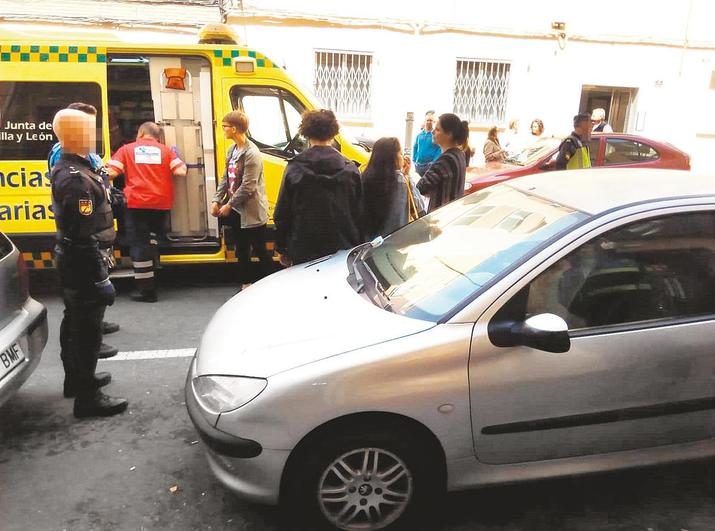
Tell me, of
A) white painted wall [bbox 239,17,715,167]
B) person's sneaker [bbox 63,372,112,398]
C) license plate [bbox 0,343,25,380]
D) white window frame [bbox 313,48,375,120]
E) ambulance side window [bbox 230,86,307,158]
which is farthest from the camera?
white window frame [bbox 313,48,375,120]

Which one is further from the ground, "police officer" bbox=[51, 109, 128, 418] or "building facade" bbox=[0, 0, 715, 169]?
"building facade" bbox=[0, 0, 715, 169]

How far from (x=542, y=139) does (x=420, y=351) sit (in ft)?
26.4

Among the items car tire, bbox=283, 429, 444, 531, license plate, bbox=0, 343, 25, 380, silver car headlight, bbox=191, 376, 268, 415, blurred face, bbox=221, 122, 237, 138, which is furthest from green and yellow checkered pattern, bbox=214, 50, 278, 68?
car tire, bbox=283, 429, 444, 531

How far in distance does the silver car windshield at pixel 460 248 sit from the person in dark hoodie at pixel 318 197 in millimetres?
590

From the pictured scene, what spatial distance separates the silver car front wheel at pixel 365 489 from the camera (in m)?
2.35

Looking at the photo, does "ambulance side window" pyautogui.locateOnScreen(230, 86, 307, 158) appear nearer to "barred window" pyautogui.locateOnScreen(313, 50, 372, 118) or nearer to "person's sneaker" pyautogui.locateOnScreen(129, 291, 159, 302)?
"person's sneaker" pyautogui.locateOnScreen(129, 291, 159, 302)

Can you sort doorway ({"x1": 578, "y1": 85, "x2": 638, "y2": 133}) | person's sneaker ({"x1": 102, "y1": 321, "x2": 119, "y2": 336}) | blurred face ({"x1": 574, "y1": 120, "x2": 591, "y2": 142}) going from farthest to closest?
doorway ({"x1": 578, "y1": 85, "x2": 638, "y2": 133})
blurred face ({"x1": 574, "y1": 120, "x2": 591, "y2": 142})
person's sneaker ({"x1": 102, "y1": 321, "x2": 119, "y2": 336})

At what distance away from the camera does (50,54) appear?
5.18 m

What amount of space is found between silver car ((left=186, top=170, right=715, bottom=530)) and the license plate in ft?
3.20

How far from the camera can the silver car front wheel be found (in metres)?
2.35

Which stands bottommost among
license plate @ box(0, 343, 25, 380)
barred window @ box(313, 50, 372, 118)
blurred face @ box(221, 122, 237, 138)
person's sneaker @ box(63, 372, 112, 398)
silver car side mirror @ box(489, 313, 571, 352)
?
person's sneaker @ box(63, 372, 112, 398)

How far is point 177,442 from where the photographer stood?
3.19 meters

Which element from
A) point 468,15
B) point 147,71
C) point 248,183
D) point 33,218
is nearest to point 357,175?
point 248,183

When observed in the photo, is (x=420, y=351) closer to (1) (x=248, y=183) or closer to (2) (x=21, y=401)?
(2) (x=21, y=401)
